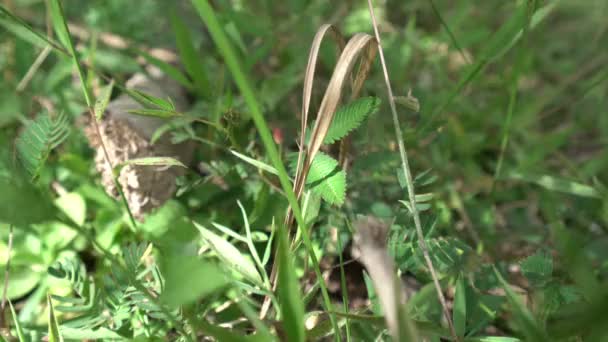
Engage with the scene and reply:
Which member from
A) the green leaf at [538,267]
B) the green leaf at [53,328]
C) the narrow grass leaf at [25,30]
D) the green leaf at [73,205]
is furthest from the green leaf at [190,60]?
the green leaf at [538,267]

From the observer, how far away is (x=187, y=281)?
0.70m

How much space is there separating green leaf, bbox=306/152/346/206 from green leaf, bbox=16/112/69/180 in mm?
592

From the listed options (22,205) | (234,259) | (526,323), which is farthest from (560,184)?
(22,205)

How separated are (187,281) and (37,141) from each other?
678mm

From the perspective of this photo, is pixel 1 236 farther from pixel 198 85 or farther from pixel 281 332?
pixel 281 332

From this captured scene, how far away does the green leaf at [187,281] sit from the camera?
0.69 meters

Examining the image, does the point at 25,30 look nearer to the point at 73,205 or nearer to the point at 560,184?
the point at 73,205

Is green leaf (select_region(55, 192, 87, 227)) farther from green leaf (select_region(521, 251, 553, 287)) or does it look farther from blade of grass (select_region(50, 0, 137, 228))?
green leaf (select_region(521, 251, 553, 287))

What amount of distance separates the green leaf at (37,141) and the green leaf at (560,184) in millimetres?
1272

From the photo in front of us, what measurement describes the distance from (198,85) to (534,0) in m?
0.90

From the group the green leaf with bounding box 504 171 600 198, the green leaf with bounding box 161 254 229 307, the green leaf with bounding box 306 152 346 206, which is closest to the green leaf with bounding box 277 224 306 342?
the green leaf with bounding box 161 254 229 307

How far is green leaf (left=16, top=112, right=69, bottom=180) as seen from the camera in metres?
1.11

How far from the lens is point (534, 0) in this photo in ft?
3.81

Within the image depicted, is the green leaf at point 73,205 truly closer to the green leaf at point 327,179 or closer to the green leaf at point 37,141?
the green leaf at point 37,141
